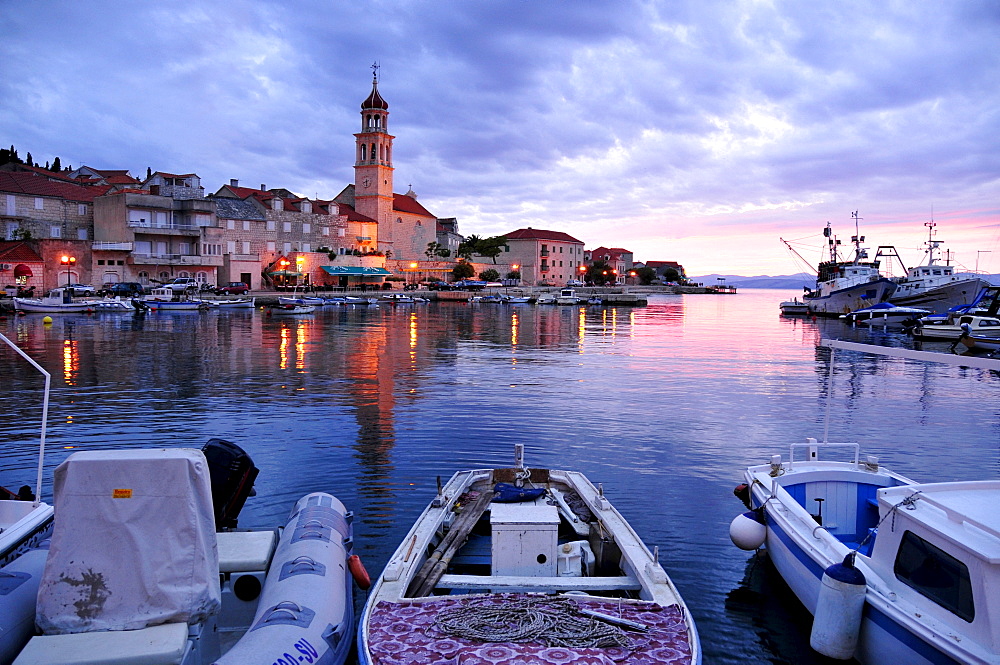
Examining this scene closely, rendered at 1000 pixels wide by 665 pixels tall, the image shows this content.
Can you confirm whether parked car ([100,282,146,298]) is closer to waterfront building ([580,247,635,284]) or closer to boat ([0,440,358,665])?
boat ([0,440,358,665])

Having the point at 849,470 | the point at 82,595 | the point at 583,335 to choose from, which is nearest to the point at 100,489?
the point at 82,595

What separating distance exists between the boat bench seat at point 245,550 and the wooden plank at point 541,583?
1.82m

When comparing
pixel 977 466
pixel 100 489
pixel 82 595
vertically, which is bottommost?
pixel 977 466

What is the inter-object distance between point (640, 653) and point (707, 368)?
24.0 meters

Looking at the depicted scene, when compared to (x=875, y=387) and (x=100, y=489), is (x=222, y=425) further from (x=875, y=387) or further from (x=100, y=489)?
(x=875, y=387)

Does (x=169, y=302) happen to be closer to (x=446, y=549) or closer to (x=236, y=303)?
(x=236, y=303)

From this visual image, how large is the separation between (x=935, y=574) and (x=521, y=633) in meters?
3.67

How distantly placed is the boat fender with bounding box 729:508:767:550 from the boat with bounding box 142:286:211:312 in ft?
182

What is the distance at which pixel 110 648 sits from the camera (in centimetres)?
499

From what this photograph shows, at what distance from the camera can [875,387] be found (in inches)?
953

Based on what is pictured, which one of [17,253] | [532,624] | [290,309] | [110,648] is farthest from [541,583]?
[17,253]

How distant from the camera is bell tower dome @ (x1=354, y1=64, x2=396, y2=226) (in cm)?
9512

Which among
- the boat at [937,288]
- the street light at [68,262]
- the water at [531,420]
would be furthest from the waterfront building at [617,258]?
the water at [531,420]

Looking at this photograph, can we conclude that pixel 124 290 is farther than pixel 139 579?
Yes
